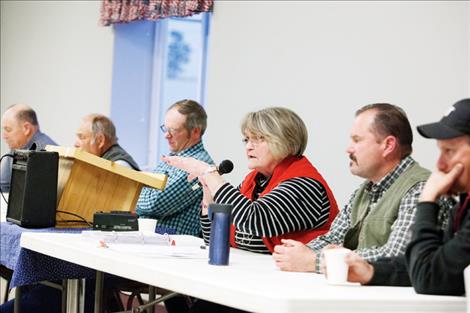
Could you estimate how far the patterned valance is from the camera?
18.3 feet

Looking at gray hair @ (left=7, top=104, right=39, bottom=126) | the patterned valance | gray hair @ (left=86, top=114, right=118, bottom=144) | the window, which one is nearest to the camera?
gray hair @ (left=86, top=114, right=118, bottom=144)

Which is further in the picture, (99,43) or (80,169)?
(99,43)

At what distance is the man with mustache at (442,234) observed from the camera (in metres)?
1.94

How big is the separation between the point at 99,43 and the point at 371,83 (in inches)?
115

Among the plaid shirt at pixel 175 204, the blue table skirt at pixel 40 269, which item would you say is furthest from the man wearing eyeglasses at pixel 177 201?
the blue table skirt at pixel 40 269

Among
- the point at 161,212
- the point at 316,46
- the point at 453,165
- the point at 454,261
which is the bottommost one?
the point at 161,212

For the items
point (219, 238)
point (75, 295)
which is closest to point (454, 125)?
point (219, 238)

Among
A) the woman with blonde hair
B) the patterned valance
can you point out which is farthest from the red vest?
the patterned valance

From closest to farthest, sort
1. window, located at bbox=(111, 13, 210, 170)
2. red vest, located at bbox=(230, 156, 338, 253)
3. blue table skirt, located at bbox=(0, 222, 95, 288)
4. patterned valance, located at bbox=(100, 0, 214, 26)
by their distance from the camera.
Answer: red vest, located at bbox=(230, 156, 338, 253)
blue table skirt, located at bbox=(0, 222, 95, 288)
patterned valance, located at bbox=(100, 0, 214, 26)
window, located at bbox=(111, 13, 210, 170)

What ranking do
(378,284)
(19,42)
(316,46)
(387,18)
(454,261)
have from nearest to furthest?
(454,261)
(378,284)
(387,18)
(316,46)
(19,42)

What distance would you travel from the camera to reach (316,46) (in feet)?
15.9

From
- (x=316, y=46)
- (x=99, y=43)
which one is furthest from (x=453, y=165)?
(x=99, y=43)

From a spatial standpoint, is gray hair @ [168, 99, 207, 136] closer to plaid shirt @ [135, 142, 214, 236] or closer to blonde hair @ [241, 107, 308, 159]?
plaid shirt @ [135, 142, 214, 236]

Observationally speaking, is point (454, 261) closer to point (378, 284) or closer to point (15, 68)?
point (378, 284)
